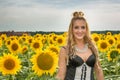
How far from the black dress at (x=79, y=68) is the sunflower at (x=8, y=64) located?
1.96m

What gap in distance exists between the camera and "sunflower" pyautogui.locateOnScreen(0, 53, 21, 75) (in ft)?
26.4

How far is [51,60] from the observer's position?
7.07m

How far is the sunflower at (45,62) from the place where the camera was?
7035 mm

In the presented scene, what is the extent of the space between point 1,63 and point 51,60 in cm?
133

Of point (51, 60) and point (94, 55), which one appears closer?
point (94, 55)

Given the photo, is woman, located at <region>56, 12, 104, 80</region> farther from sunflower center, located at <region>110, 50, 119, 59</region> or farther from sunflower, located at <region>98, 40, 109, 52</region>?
sunflower, located at <region>98, 40, 109, 52</region>

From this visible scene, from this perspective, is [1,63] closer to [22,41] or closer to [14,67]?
[14,67]

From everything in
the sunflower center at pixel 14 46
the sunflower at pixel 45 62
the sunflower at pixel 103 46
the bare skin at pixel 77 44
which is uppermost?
the bare skin at pixel 77 44

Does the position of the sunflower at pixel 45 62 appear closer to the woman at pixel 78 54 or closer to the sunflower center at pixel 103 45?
the woman at pixel 78 54

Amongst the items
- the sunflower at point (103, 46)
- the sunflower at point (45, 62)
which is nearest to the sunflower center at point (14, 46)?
the sunflower at point (103, 46)

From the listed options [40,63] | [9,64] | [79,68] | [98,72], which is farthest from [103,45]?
[79,68]

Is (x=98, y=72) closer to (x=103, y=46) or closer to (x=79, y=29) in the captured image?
(x=79, y=29)

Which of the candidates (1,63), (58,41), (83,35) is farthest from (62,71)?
(58,41)

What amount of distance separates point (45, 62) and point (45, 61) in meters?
0.03
